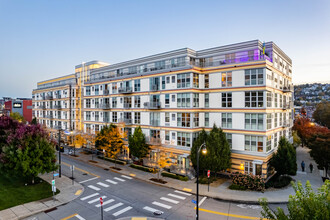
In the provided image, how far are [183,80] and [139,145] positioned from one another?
12131mm

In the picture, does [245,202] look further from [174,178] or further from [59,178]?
[59,178]

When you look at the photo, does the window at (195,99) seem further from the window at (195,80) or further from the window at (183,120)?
the window at (183,120)

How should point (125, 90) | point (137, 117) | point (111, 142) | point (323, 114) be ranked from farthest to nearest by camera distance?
point (323, 114) < point (125, 90) < point (137, 117) < point (111, 142)

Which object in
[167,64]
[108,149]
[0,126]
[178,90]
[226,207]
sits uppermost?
[167,64]

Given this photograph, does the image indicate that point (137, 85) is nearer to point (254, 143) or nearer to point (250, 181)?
point (254, 143)

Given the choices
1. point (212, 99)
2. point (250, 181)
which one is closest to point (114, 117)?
point (212, 99)

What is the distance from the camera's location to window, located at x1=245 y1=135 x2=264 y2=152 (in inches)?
1056

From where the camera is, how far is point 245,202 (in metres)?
21.6

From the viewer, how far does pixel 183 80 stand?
31.5 meters

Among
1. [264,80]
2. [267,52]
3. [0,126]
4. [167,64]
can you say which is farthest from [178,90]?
[0,126]

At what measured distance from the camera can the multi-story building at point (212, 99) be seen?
27.2 metres

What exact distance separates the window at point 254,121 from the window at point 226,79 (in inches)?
190

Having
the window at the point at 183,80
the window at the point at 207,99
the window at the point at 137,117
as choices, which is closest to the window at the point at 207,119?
the window at the point at 207,99

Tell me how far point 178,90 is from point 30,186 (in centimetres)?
2251
